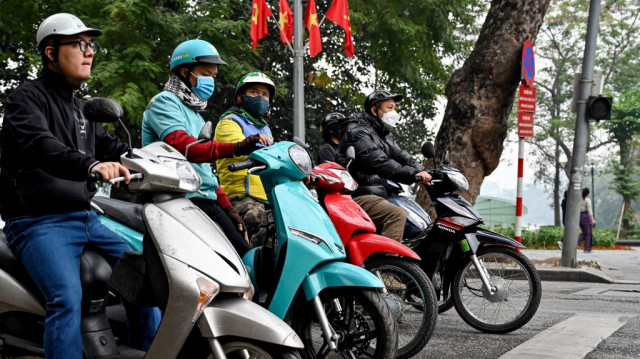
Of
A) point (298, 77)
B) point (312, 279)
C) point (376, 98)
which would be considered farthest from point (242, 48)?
point (312, 279)

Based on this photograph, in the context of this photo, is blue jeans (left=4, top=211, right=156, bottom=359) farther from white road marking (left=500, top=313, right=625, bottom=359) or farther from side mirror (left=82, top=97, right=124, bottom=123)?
white road marking (left=500, top=313, right=625, bottom=359)

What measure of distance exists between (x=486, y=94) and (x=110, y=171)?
9.06 metres

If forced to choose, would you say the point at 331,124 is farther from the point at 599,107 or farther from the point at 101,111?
the point at 599,107

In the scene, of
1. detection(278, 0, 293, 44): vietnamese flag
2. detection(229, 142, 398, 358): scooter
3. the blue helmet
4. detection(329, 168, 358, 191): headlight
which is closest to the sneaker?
detection(329, 168, 358, 191): headlight

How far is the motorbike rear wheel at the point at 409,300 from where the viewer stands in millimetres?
4863

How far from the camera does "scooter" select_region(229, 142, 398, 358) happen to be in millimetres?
3875

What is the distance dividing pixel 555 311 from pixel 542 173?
3867 centimetres

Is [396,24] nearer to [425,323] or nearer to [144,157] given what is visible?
[425,323]

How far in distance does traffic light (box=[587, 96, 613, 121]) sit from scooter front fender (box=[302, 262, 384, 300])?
354 inches

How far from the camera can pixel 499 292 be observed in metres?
5.78

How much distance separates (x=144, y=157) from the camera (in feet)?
10.4

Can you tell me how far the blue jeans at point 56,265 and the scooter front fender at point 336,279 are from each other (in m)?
1.13

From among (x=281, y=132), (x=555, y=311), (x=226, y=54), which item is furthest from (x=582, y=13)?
(x=555, y=311)

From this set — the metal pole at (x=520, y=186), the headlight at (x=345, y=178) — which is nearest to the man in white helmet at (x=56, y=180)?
the headlight at (x=345, y=178)
